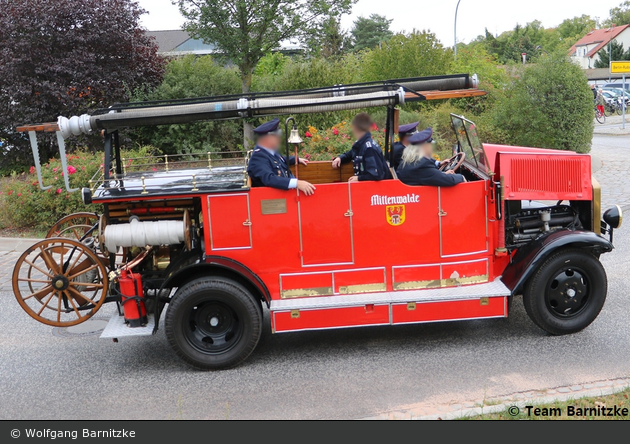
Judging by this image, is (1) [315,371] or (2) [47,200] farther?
(2) [47,200]

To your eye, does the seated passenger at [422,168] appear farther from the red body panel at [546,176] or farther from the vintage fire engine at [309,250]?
the red body panel at [546,176]

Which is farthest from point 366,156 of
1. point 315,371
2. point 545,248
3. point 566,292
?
A: point 566,292

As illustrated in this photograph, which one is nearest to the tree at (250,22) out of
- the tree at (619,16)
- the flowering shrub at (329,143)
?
the flowering shrub at (329,143)

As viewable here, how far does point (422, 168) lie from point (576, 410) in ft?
7.80

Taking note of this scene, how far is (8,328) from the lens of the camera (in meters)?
6.77

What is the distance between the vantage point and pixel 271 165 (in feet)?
18.4

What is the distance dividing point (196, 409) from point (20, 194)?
25.2 feet

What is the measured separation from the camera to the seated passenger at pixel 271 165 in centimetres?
536

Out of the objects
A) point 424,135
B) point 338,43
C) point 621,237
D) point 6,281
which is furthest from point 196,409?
point 338,43

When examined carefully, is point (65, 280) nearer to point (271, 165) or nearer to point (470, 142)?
point (271, 165)

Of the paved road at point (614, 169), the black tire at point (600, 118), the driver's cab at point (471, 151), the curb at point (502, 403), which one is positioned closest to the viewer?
the curb at point (502, 403)

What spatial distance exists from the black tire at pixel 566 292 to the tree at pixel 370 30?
1816 inches

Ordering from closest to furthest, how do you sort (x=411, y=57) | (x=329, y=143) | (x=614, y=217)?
(x=614, y=217)
(x=329, y=143)
(x=411, y=57)

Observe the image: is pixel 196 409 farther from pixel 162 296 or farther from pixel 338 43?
pixel 338 43
